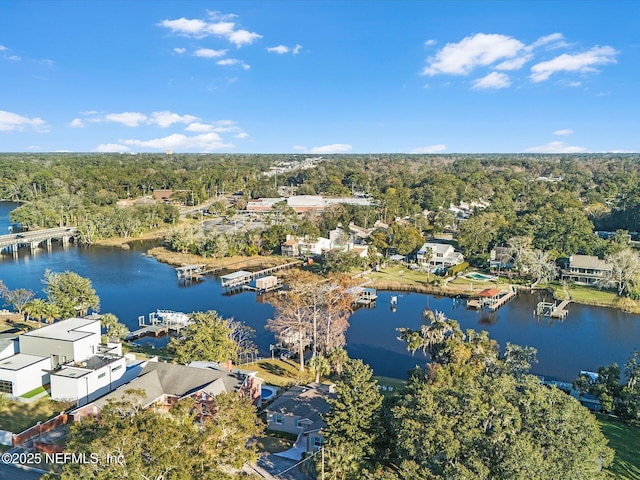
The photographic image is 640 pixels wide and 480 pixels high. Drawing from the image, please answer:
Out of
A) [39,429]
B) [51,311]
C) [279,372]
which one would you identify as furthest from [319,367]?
[51,311]

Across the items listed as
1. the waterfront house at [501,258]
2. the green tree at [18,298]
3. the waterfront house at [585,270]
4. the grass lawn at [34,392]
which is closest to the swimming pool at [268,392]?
the grass lawn at [34,392]

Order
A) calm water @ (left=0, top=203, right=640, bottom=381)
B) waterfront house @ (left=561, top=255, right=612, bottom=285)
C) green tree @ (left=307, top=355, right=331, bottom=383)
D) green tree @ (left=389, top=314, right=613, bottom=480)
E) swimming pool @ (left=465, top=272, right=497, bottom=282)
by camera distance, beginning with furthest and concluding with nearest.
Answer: swimming pool @ (left=465, top=272, right=497, bottom=282) < waterfront house @ (left=561, top=255, right=612, bottom=285) < calm water @ (left=0, top=203, right=640, bottom=381) < green tree @ (left=307, top=355, right=331, bottom=383) < green tree @ (left=389, top=314, right=613, bottom=480)

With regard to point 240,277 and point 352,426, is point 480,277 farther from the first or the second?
point 352,426

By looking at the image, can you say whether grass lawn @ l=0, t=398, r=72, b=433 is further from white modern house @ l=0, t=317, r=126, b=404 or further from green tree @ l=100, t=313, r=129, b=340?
green tree @ l=100, t=313, r=129, b=340

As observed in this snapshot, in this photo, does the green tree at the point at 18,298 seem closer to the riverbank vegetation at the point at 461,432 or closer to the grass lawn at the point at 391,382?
the grass lawn at the point at 391,382

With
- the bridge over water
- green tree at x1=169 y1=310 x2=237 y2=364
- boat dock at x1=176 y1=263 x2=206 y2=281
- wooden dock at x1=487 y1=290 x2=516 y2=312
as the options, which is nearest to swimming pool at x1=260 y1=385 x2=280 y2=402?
green tree at x1=169 y1=310 x2=237 y2=364
